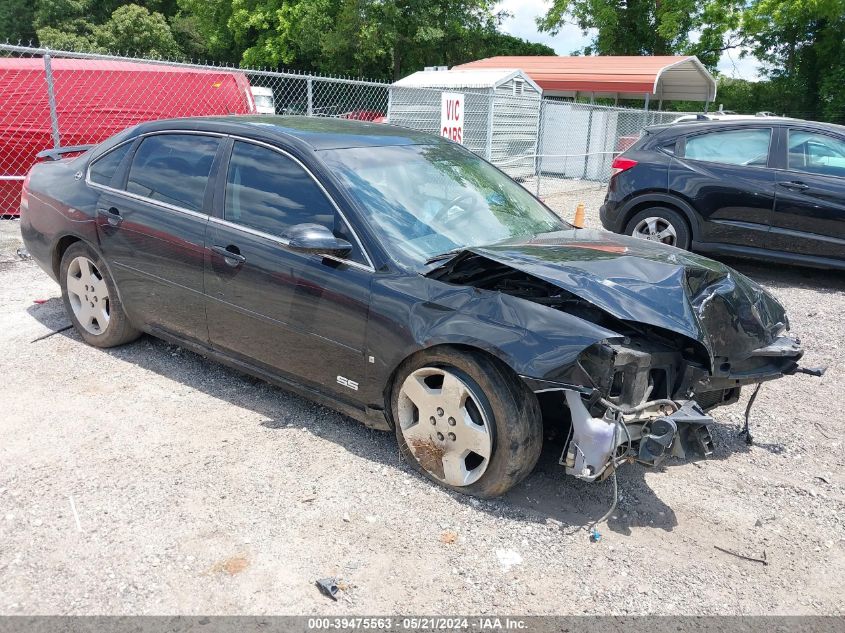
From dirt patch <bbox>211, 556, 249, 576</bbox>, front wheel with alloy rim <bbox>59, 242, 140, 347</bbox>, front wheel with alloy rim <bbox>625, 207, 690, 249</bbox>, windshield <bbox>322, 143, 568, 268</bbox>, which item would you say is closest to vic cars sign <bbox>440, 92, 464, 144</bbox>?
front wheel with alloy rim <bbox>625, 207, 690, 249</bbox>

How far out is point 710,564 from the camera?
3.05m

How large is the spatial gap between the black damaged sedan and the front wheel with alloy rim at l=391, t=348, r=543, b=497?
10 millimetres

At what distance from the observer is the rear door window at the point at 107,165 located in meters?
4.79

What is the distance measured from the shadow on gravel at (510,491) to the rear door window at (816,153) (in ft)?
A: 14.5

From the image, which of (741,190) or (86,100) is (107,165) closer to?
(86,100)

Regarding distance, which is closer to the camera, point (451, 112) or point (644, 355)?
point (644, 355)

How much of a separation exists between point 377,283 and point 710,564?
1945 millimetres

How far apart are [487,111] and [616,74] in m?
7.98

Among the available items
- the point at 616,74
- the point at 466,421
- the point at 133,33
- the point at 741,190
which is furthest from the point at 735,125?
the point at 133,33

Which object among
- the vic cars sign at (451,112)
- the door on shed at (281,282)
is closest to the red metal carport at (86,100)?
the vic cars sign at (451,112)

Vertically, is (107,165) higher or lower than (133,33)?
lower

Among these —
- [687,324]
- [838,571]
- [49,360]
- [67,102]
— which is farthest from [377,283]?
[67,102]

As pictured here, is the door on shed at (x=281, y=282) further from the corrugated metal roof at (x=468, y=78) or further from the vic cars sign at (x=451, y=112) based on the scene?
the corrugated metal roof at (x=468, y=78)

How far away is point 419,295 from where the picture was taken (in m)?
3.41
